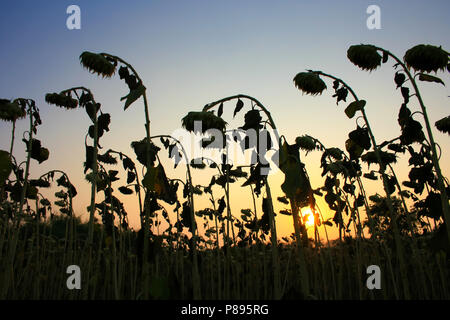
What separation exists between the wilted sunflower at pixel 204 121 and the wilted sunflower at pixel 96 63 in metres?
0.59

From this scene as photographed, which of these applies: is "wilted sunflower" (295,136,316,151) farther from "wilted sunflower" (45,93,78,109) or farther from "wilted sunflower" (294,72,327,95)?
"wilted sunflower" (45,93,78,109)

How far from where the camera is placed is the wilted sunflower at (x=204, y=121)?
203cm

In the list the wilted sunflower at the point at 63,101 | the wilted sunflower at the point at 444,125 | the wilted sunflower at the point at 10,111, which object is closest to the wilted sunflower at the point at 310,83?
the wilted sunflower at the point at 444,125

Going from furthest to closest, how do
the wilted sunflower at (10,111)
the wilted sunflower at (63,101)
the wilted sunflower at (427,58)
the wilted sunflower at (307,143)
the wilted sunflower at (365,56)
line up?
the wilted sunflower at (307,143) → the wilted sunflower at (10,111) → the wilted sunflower at (63,101) → the wilted sunflower at (365,56) → the wilted sunflower at (427,58)

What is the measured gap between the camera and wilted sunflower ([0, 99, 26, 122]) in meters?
3.12

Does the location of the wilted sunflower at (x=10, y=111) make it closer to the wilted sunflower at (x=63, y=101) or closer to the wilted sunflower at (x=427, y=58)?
the wilted sunflower at (x=63, y=101)

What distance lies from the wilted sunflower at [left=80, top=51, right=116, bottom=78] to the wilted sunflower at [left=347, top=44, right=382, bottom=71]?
1.48 meters

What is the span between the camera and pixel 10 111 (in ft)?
10.3

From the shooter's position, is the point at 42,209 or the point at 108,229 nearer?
the point at 108,229
